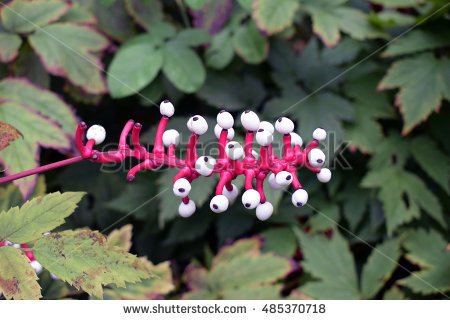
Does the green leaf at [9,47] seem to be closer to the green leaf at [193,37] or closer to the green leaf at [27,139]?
the green leaf at [27,139]

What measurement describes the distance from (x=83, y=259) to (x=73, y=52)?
791 mm

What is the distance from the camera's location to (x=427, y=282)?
1.33 m

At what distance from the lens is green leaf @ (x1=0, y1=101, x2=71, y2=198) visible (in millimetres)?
1130

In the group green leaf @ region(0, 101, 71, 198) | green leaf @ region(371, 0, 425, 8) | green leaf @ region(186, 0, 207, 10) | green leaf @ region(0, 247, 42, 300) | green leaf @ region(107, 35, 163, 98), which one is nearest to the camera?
green leaf @ region(0, 247, 42, 300)

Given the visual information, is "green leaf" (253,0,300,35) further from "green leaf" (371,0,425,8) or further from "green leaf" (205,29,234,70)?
"green leaf" (371,0,425,8)

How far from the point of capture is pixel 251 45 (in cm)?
157

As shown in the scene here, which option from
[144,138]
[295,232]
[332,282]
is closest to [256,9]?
[144,138]

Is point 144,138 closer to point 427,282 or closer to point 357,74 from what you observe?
point 357,74

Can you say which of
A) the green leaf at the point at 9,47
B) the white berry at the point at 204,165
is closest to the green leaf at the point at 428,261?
the white berry at the point at 204,165

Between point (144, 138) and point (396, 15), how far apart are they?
0.78 meters

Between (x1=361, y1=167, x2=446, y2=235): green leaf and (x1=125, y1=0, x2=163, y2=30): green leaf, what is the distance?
0.72 m

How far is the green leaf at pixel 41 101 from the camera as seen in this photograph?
1273mm

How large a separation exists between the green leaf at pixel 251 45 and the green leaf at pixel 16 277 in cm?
92

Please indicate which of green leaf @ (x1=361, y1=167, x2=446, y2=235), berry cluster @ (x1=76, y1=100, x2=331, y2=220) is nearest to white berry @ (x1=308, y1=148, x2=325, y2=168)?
berry cluster @ (x1=76, y1=100, x2=331, y2=220)
